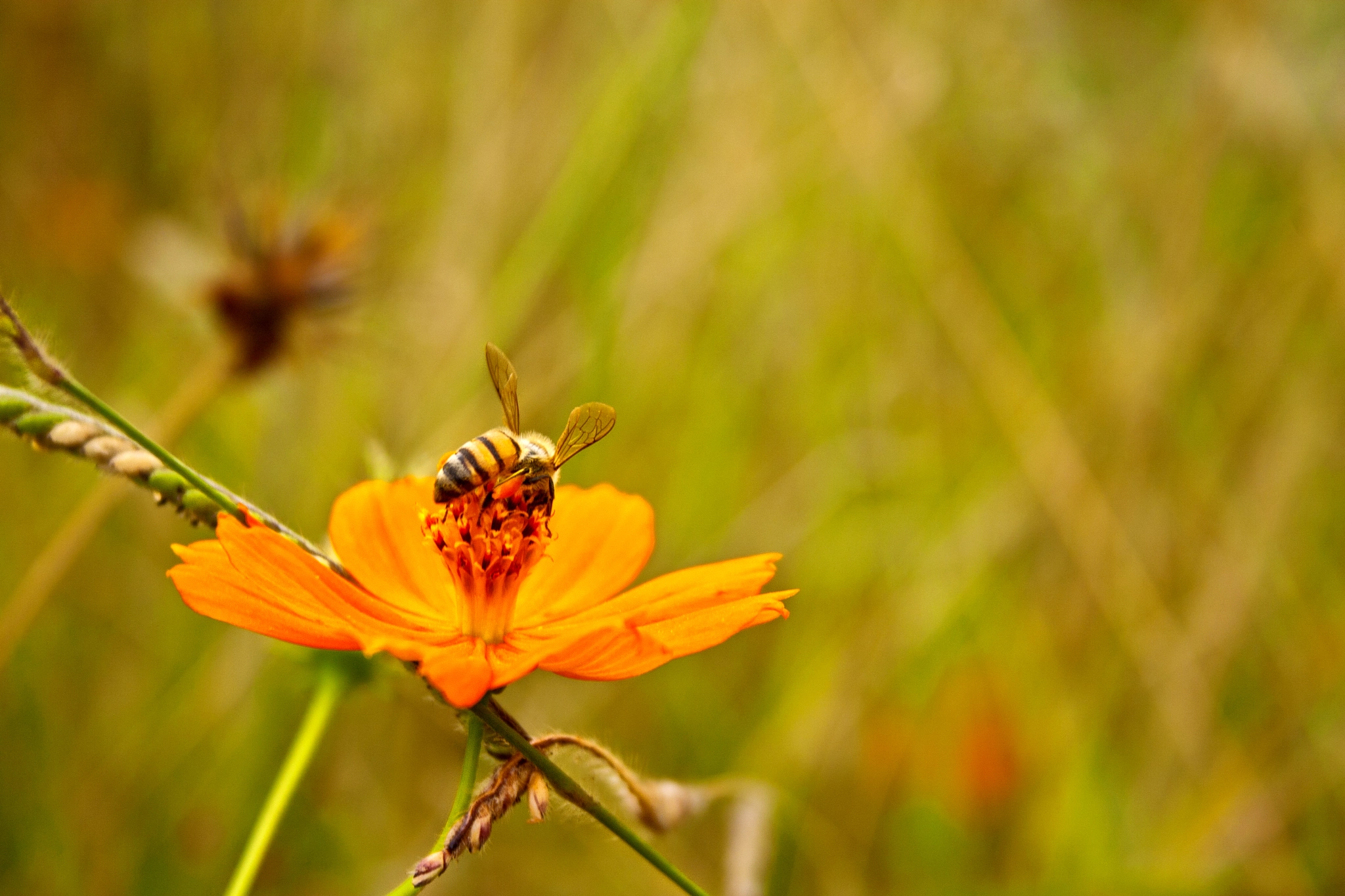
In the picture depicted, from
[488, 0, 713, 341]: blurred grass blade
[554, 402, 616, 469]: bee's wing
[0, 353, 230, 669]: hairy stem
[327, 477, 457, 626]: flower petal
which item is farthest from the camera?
[488, 0, 713, 341]: blurred grass blade

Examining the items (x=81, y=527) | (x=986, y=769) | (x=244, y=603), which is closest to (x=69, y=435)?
(x=244, y=603)

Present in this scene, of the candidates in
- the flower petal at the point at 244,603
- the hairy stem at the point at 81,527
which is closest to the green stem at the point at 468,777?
the flower petal at the point at 244,603

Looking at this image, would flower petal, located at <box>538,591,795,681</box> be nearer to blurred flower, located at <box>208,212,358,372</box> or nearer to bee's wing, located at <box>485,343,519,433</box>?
bee's wing, located at <box>485,343,519,433</box>

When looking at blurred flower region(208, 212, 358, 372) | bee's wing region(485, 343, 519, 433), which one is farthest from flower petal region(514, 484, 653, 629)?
blurred flower region(208, 212, 358, 372)

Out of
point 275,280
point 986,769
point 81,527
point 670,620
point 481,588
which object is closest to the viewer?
point 670,620

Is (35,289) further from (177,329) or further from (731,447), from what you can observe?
(731,447)

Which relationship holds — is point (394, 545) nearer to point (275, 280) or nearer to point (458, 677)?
point (458, 677)
